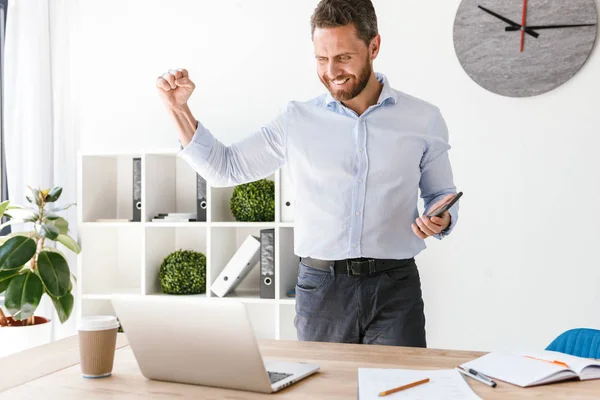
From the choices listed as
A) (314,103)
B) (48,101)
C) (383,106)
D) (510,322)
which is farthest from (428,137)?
(48,101)

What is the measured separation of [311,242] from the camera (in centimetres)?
204

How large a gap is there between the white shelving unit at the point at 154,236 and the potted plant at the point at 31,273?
0.71 feet

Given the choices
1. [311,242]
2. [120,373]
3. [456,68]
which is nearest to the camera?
[120,373]

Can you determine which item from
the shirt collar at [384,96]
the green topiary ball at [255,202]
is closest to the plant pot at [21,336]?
the green topiary ball at [255,202]

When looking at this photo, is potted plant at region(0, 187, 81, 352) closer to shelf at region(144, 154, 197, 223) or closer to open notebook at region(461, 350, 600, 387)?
shelf at region(144, 154, 197, 223)

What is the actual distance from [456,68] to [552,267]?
1.03 metres

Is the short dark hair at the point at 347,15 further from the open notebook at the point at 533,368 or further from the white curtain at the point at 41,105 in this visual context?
the white curtain at the point at 41,105

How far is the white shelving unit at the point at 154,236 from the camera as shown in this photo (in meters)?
3.14

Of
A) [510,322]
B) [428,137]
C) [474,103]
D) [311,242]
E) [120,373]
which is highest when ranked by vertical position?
[474,103]

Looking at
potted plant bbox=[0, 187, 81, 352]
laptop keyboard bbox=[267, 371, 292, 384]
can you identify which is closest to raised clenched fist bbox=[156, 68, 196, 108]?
laptop keyboard bbox=[267, 371, 292, 384]

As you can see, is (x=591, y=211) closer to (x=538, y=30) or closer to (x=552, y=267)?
(x=552, y=267)

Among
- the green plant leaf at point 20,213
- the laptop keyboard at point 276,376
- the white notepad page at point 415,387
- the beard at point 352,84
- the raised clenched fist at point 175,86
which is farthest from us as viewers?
the green plant leaf at point 20,213

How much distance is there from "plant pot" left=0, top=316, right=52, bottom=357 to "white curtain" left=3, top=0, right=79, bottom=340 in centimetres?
32

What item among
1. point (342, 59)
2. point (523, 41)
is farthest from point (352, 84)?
point (523, 41)
